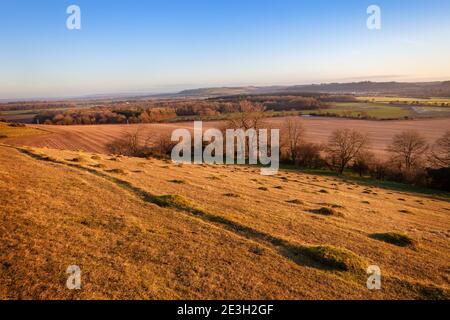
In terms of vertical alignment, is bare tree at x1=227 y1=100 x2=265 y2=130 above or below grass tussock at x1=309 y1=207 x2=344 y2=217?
above

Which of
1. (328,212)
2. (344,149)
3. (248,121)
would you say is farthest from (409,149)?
(328,212)

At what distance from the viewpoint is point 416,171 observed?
1975 inches

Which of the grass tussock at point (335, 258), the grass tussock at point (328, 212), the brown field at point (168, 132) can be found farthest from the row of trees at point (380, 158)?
the grass tussock at point (335, 258)

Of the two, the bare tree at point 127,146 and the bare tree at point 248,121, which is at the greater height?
the bare tree at point 248,121

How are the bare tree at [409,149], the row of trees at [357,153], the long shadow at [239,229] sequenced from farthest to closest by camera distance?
1. the bare tree at [409,149]
2. the row of trees at [357,153]
3. the long shadow at [239,229]

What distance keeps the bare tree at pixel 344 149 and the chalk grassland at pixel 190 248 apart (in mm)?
43395

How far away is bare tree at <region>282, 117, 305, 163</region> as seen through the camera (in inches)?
2532

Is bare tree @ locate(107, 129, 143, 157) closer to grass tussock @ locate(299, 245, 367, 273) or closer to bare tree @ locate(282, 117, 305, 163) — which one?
bare tree @ locate(282, 117, 305, 163)

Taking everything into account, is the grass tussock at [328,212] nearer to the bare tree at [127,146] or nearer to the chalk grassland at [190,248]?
the chalk grassland at [190,248]

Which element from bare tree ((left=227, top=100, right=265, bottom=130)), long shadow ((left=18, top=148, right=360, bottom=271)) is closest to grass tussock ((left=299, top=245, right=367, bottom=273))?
long shadow ((left=18, top=148, right=360, bottom=271))

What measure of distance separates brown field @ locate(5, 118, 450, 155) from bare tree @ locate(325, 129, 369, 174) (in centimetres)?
998

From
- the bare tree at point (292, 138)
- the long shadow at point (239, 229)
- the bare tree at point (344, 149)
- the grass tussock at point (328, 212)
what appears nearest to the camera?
the long shadow at point (239, 229)

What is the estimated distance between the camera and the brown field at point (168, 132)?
67.8 m

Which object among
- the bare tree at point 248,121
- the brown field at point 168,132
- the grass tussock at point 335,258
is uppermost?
the bare tree at point 248,121
